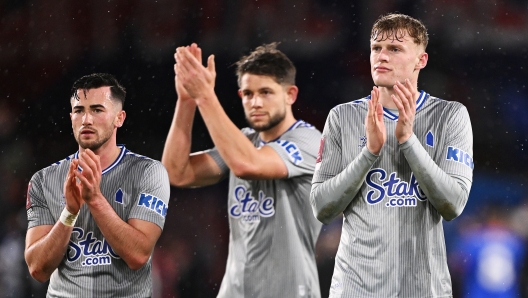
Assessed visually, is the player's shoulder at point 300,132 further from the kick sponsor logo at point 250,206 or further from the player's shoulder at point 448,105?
the player's shoulder at point 448,105

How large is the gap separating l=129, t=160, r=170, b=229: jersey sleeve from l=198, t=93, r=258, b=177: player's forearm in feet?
1.34

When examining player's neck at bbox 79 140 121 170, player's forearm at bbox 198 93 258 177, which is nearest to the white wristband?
player's neck at bbox 79 140 121 170

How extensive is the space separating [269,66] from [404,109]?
59.7 inches

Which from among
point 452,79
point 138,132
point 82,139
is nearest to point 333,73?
point 452,79

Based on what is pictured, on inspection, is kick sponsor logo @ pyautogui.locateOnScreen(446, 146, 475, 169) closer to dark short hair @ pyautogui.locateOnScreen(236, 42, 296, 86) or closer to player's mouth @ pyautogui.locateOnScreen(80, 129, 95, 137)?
dark short hair @ pyautogui.locateOnScreen(236, 42, 296, 86)

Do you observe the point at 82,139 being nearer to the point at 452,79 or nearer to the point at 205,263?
the point at 205,263

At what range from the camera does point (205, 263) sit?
262 inches

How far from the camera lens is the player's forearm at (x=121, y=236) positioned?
9.90ft

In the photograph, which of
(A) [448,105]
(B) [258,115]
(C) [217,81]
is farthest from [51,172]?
(C) [217,81]

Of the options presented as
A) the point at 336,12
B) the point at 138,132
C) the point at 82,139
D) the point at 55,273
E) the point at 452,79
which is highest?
the point at 336,12

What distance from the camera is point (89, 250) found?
10.4ft

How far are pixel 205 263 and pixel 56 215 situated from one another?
11.3 ft

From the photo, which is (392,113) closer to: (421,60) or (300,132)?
(421,60)

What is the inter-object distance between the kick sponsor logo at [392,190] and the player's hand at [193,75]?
42.4 inches
